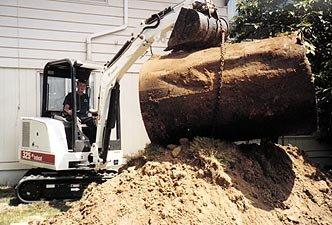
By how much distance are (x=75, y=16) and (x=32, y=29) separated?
1.03 metres

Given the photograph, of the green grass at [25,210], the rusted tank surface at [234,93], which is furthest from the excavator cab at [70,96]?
the rusted tank surface at [234,93]

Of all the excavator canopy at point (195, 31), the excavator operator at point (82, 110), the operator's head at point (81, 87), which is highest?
the excavator canopy at point (195, 31)

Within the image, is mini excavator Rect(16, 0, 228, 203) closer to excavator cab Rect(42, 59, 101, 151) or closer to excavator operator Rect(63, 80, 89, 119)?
excavator cab Rect(42, 59, 101, 151)

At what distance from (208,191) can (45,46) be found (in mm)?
6523

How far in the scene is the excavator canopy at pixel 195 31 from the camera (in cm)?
522

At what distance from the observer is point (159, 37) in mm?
6531

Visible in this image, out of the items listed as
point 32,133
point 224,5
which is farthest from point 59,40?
point 224,5

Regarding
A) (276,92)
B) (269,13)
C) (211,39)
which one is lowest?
(276,92)

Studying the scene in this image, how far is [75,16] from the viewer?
989 cm

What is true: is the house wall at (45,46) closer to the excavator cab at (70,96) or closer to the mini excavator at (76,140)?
the excavator cab at (70,96)

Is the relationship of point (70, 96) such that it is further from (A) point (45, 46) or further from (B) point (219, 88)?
(B) point (219, 88)

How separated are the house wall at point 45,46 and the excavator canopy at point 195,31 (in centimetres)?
486

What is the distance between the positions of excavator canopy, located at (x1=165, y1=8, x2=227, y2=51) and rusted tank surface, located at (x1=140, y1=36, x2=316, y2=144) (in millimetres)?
187

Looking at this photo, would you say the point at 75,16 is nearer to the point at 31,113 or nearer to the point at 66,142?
the point at 31,113
